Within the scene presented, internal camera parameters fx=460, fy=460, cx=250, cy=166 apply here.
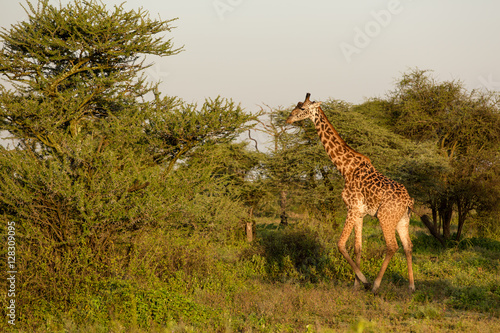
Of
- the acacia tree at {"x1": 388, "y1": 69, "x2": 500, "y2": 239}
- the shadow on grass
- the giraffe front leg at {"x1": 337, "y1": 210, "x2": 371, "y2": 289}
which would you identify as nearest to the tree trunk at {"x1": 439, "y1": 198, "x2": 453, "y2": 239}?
the acacia tree at {"x1": 388, "y1": 69, "x2": 500, "y2": 239}

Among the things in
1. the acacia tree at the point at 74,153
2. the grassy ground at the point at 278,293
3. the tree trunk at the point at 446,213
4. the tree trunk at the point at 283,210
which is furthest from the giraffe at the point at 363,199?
the tree trunk at the point at 283,210

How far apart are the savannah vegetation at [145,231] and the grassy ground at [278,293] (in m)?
0.04

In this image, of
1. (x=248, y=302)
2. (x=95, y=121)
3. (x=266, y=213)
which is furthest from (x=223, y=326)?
(x=266, y=213)

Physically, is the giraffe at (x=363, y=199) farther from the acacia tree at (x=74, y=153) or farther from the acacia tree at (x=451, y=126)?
the acacia tree at (x=451, y=126)

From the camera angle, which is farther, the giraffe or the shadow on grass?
the giraffe

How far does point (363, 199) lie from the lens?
368 inches

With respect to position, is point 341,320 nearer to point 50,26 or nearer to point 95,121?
point 95,121

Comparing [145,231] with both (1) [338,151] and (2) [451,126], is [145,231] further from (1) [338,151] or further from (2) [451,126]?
(2) [451,126]

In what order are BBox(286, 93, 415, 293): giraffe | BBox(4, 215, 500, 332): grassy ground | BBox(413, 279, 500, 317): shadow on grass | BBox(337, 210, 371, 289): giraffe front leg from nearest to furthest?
BBox(4, 215, 500, 332): grassy ground, BBox(413, 279, 500, 317): shadow on grass, BBox(286, 93, 415, 293): giraffe, BBox(337, 210, 371, 289): giraffe front leg

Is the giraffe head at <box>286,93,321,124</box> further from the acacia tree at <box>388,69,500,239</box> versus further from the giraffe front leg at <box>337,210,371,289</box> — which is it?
the acacia tree at <box>388,69,500,239</box>

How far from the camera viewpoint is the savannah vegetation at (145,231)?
24.0ft

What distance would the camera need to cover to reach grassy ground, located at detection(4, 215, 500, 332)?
689 cm

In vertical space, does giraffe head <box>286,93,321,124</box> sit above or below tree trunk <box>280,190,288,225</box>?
above

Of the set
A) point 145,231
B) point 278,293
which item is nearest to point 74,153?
point 145,231
